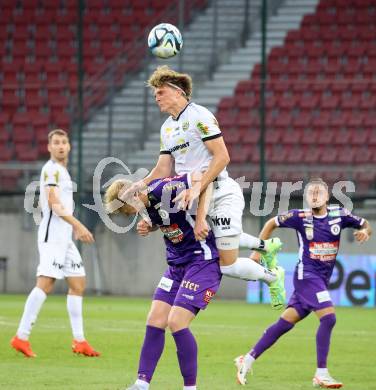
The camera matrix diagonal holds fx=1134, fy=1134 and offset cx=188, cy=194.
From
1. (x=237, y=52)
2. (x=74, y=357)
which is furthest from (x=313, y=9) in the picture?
(x=74, y=357)

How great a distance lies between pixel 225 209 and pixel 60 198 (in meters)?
3.18

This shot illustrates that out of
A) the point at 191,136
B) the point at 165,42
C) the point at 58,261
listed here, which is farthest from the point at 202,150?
the point at 58,261

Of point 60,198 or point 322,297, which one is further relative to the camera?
point 60,198

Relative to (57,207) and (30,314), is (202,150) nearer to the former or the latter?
(57,207)

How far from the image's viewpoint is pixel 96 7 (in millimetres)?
25719

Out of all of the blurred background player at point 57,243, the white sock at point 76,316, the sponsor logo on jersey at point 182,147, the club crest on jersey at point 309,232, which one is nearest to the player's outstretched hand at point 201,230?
the sponsor logo on jersey at point 182,147

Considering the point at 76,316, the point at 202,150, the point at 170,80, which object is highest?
the point at 170,80

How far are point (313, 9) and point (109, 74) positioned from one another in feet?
15.5

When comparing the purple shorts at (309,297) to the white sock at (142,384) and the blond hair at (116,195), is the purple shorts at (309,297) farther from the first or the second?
the blond hair at (116,195)

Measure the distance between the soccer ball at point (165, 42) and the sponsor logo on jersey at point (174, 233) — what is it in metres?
2.58

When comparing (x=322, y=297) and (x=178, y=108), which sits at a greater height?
(x=178, y=108)

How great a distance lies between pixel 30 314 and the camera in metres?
10.6

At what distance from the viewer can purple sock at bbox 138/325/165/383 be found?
7.46m

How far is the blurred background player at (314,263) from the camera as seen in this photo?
884 cm
